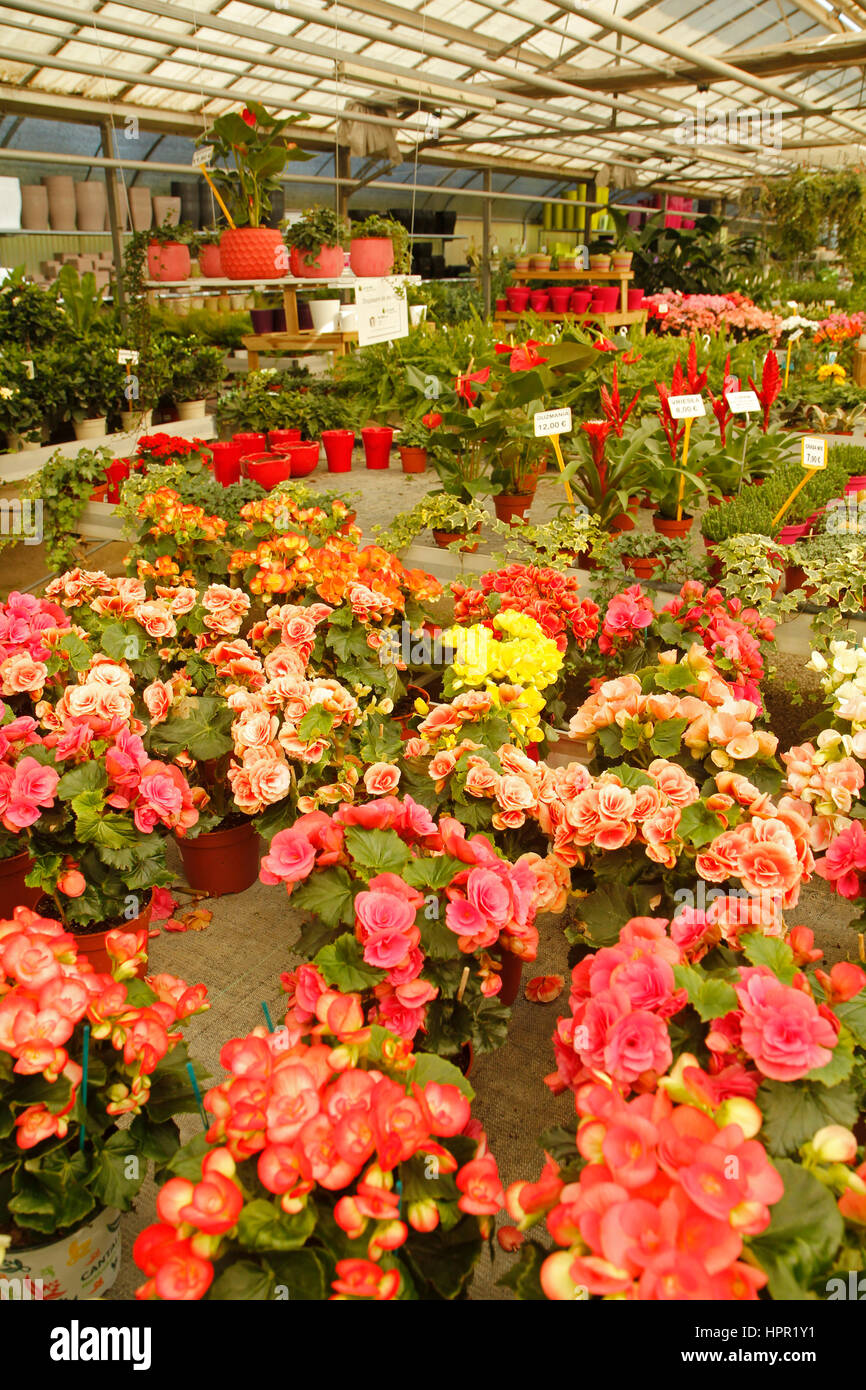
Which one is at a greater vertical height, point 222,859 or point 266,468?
point 266,468

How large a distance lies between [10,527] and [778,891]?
2.84m

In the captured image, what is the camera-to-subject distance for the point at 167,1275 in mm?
818

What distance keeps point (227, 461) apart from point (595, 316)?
150 inches

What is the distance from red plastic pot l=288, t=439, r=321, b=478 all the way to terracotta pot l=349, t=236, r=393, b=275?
1.19 m

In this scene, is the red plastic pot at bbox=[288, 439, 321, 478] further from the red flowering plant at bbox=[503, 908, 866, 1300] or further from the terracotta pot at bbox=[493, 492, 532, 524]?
the red flowering plant at bbox=[503, 908, 866, 1300]

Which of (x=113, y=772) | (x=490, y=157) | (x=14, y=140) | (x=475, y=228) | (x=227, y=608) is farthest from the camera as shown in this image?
(x=475, y=228)

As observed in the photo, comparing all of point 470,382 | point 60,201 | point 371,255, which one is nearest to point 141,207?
point 60,201

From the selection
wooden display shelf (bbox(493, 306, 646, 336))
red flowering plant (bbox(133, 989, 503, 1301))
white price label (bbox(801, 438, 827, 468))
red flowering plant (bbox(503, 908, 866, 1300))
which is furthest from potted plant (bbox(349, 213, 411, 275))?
red flowering plant (bbox(133, 989, 503, 1301))

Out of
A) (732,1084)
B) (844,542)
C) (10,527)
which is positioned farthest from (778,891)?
(10,527)

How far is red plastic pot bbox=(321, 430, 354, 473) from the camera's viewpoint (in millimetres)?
3607

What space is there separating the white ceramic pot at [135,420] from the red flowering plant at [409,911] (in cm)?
334

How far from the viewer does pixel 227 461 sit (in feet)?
11.7

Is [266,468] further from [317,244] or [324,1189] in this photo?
[324,1189]

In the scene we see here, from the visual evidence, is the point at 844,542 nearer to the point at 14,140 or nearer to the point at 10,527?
the point at 10,527
